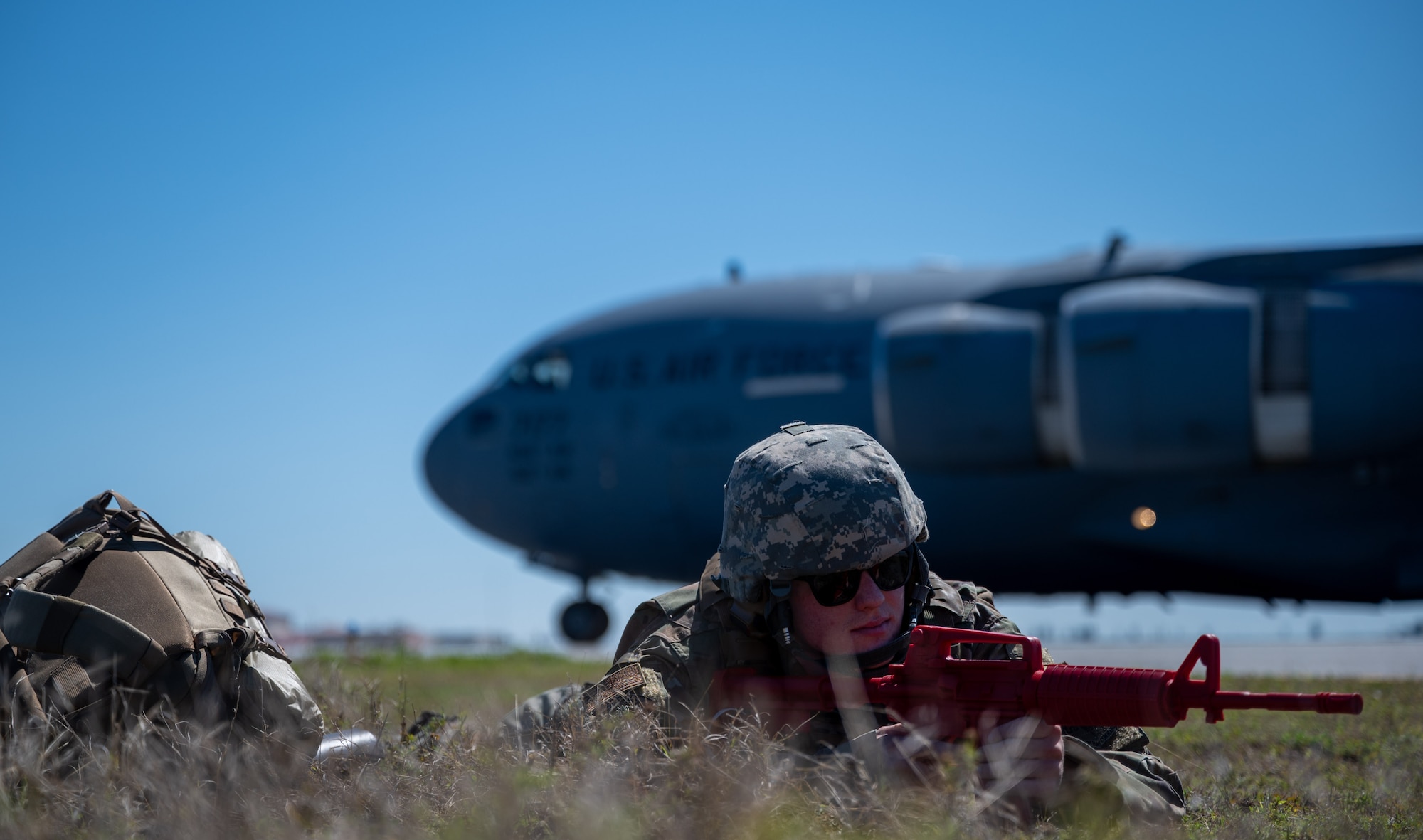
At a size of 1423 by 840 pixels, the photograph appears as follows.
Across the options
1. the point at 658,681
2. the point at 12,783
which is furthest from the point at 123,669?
the point at 658,681

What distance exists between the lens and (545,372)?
15.9 metres

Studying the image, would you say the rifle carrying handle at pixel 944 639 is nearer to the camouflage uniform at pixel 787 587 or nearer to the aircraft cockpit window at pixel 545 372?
the camouflage uniform at pixel 787 587

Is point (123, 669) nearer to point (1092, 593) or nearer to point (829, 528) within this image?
point (829, 528)

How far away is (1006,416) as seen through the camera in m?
12.4

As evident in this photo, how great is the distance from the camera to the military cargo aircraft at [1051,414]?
1134 centimetres

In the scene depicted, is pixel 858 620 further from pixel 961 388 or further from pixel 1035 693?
pixel 961 388

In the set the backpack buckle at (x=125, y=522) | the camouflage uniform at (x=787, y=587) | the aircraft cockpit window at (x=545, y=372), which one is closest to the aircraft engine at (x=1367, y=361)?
the aircraft cockpit window at (x=545, y=372)

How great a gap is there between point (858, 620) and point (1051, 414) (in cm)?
952

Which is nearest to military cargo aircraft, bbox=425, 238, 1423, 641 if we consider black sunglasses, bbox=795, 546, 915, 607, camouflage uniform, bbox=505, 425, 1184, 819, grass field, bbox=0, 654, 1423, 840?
grass field, bbox=0, 654, 1423, 840

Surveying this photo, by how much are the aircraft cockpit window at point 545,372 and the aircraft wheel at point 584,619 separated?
10.3ft

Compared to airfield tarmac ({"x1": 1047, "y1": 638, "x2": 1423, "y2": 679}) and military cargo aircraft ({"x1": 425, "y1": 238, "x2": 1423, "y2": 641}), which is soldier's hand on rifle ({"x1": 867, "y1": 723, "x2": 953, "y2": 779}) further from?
military cargo aircraft ({"x1": 425, "y1": 238, "x2": 1423, "y2": 641})

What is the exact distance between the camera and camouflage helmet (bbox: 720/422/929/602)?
3.24 meters

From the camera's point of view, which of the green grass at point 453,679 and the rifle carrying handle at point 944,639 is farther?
the green grass at point 453,679

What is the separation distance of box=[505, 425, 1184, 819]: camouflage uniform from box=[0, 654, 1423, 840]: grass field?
289 mm
